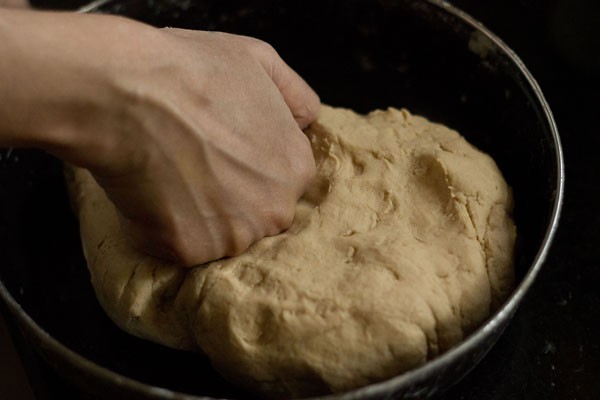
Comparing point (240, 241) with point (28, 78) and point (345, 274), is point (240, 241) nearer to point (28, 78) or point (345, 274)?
point (345, 274)

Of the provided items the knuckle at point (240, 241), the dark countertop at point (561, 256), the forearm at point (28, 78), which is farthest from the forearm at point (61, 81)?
the dark countertop at point (561, 256)

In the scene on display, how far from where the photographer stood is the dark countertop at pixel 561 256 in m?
1.08

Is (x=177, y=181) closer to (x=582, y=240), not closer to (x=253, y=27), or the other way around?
(x=253, y=27)

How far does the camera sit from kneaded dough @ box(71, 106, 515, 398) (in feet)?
3.02

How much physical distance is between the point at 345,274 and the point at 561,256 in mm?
493

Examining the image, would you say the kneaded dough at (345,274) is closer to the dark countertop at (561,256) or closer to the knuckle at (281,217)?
the knuckle at (281,217)

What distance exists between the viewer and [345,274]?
97 cm

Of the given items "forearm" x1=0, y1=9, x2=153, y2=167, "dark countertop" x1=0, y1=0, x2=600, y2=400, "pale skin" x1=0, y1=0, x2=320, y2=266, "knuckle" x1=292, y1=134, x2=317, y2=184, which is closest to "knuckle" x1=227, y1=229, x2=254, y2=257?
"pale skin" x1=0, y1=0, x2=320, y2=266

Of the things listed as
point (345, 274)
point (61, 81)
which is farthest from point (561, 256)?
point (61, 81)

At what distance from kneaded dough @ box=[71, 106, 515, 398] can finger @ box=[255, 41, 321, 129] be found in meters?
0.04

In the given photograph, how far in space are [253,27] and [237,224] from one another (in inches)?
23.7

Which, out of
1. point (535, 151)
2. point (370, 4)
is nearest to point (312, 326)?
point (535, 151)

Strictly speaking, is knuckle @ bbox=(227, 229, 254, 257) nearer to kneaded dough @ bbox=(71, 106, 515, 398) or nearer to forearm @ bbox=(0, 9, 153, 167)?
kneaded dough @ bbox=(71, 106, 515, 398)

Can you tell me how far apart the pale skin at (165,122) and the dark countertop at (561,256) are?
37 cm
